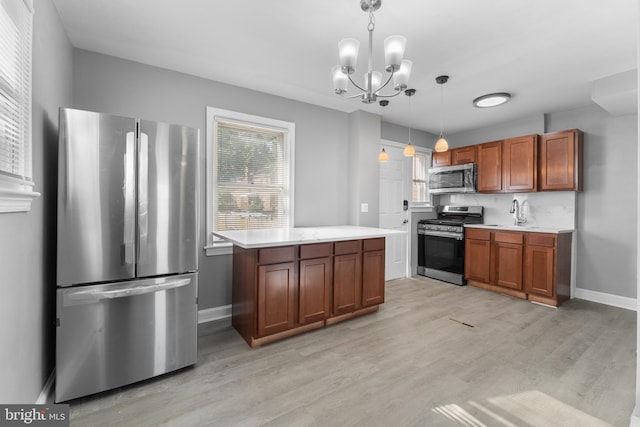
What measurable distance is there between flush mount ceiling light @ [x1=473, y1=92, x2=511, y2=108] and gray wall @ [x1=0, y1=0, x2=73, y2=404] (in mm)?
4153

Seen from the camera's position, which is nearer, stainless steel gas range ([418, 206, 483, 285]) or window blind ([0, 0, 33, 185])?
window blind ([0, 0, 33, 185])

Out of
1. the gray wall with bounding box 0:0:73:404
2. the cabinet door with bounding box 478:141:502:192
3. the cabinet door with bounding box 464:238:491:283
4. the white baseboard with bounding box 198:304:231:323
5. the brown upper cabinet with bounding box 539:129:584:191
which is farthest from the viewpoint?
the cabinet door with bounding box 478:141:502:192

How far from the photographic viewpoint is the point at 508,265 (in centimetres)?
398

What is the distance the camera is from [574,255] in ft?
12.9

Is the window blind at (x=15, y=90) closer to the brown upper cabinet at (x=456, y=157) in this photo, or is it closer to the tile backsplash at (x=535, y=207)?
the brown upper cabinet at (x=456, y=157)

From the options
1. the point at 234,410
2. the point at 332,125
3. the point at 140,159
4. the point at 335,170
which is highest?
the point at 332,125

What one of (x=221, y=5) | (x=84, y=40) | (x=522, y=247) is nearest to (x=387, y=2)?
(x=221, y=5)

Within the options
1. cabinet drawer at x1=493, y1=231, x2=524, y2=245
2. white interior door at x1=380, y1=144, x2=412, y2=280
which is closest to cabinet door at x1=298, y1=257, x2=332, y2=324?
white interior door at x1=380, y1=144, x2=412, y2=280

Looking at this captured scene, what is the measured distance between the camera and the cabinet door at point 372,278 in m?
3.13

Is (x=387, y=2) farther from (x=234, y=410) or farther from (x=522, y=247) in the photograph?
(x=522, y=247)

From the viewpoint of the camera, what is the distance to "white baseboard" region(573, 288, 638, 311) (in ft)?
11.5

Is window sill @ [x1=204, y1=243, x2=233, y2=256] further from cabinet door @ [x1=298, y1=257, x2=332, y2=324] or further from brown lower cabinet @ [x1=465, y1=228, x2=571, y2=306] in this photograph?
brown lower cabinet @ [x1=465, y1=228, x2=571, y2=306]

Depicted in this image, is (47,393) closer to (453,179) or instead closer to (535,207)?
(453,179)

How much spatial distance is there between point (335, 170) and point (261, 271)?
2089mm
